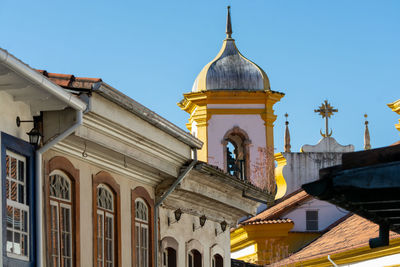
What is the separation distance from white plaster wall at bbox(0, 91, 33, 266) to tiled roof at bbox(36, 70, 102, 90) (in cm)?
75

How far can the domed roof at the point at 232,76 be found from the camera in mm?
57281

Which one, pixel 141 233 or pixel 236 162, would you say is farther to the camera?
pixel 236 162

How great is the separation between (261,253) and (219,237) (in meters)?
27.4

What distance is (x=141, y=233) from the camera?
20.8m

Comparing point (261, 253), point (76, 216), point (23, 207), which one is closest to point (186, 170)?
point (76, 216)

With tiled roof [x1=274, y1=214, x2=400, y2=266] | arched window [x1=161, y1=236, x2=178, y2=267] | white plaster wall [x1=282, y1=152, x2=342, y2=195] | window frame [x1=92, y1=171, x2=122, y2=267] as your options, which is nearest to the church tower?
white plaster wall [x1=282, y1=152, x2=342, y2=195]

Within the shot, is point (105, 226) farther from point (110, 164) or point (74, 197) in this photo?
point (74, 197)

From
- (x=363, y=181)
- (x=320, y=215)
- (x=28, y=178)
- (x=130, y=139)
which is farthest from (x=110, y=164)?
(x=320, y=215)

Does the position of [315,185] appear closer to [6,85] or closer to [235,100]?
[6,85]

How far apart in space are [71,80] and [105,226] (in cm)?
306

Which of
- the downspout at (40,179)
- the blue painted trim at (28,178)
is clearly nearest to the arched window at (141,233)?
the downspout at (40,179)

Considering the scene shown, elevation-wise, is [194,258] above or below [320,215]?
below

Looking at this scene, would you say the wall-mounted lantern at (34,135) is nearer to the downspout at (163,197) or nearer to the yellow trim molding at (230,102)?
the downspout at (163,197)

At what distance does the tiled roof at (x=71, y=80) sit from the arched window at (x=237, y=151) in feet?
125
